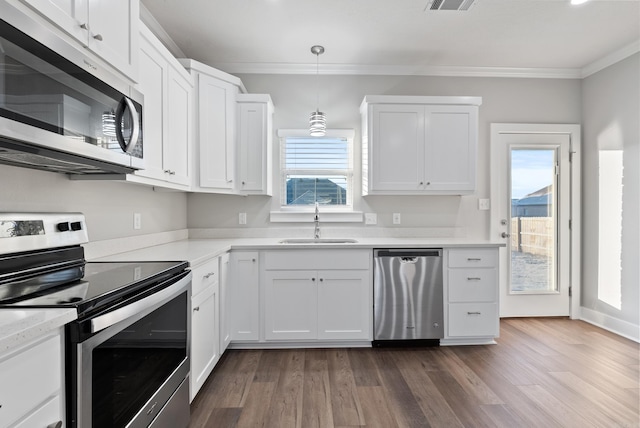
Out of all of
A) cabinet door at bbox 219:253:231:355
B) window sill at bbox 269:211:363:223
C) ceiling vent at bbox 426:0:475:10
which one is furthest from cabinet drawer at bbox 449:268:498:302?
ceiling vent at bbox 426:0:475:10

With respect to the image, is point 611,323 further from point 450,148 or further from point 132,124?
point 132,124

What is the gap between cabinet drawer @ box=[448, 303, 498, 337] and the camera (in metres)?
2.80

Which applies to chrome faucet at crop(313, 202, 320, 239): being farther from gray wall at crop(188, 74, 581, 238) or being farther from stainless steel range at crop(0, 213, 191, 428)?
stainless steel range at crop(0, 213, 191, 428)

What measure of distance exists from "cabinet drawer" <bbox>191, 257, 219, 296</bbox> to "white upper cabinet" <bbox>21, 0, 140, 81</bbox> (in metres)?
1.09

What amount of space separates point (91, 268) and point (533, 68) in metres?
4.30

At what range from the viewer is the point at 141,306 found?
1229 millimetres

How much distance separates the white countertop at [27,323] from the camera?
2.32 feet

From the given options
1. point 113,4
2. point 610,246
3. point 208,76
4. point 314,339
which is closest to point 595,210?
point 610,246

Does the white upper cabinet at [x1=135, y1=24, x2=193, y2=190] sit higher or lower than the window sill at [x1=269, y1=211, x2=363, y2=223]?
higher

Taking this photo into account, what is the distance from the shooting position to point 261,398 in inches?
80.4

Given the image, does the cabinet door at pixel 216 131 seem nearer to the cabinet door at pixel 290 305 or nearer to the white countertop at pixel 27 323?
the cabinet door at pixel 290 305

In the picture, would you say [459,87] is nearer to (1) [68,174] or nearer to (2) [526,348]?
(2) [526,348]

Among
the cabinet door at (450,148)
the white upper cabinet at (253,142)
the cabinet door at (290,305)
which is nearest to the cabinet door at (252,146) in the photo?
the white upper cabinet at (253,142)

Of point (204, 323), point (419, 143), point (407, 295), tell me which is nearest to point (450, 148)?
point (419, 143)
